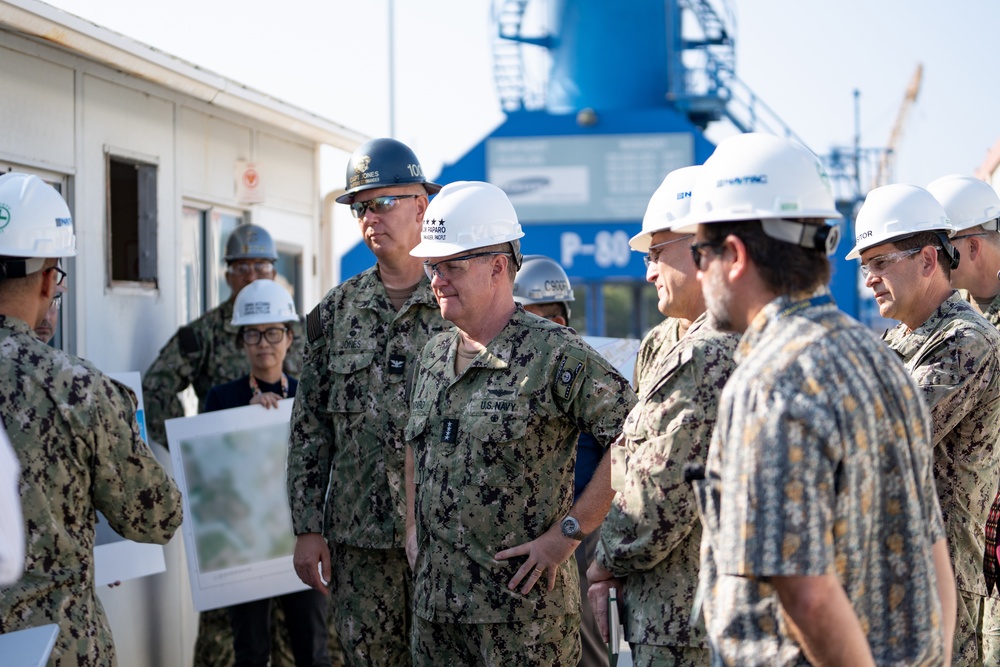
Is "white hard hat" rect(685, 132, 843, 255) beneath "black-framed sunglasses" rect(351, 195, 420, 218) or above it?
beneath

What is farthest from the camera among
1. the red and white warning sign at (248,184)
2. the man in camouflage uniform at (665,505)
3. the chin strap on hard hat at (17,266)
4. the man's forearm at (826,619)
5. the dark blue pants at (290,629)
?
the red and white warning sign at (248,184)

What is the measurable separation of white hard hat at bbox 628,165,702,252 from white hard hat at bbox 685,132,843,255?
1.12 meters

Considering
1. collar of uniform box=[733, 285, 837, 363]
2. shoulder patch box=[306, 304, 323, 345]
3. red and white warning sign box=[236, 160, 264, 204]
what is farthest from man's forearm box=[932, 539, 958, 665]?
red and white warning sign box=[236, 160, 264, 204]

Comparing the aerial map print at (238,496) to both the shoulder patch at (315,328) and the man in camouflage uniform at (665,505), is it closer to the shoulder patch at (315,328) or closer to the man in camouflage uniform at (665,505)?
the shoulder patch at (315,328)

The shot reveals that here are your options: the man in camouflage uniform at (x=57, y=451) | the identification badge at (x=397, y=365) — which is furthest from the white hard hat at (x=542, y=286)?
the man in camouflage uniform at (x=57, y=451)

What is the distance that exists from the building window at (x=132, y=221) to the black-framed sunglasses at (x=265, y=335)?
0.85m

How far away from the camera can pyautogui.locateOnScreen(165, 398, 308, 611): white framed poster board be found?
5828 mm

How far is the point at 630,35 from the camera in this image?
2850cm

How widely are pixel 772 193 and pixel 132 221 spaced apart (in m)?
5.23

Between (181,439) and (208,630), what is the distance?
137cm

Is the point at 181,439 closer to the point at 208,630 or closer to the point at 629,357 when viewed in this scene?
the point at 208,630

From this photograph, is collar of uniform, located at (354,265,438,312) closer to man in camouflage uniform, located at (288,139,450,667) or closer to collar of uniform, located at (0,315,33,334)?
man in camouflage uniform, located at (288,139,450,667)

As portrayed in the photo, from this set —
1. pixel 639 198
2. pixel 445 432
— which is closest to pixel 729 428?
pixel 445 432

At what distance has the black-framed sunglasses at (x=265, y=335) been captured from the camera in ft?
20.9
